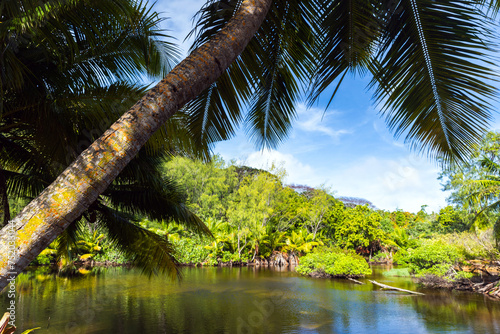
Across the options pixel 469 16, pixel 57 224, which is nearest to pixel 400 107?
pixel 469 16

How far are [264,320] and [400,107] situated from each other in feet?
24.8

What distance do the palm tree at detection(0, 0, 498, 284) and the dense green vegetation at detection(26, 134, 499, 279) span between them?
1411 cm

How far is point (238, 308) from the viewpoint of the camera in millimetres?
10203

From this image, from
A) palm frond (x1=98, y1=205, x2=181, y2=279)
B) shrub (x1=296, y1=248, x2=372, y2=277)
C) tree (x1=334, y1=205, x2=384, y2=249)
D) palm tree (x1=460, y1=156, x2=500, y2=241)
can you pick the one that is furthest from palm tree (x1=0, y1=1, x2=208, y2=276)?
tree (x1=334, y1=205, x2=384, y2=249)

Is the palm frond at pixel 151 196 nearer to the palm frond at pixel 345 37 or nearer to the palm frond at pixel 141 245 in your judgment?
the palm frond at pixel 141 245

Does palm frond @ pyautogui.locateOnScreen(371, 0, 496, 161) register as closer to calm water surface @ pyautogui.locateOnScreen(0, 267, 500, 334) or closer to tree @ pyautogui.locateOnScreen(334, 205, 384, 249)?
calm water surface @ pyautogui.locateOnScreen(0, 267, 500, 334)

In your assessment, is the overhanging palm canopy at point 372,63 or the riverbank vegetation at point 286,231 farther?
the riverbank vegetation at point 286,231

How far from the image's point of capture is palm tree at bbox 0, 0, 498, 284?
1541mm

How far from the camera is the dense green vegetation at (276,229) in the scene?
19109 millimetres

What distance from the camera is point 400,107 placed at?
10.0ft

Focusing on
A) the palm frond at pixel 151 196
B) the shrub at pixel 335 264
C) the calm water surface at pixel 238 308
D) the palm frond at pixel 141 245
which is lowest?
the calm water surface at pixel 238 308

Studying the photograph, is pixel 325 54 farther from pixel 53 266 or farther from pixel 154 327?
pixel 53 266

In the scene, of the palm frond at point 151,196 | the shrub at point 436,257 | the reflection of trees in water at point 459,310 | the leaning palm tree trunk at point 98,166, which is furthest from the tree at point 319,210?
the leaning palm tree trunk at point 98,166

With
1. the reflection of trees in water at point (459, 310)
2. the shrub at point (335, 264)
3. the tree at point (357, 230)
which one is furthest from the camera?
the tree at point (357, 230)
